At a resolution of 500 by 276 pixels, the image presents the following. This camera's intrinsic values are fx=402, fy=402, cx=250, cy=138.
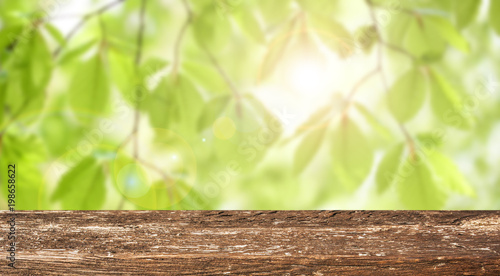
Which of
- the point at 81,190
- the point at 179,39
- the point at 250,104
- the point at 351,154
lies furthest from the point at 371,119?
the point at 81,190

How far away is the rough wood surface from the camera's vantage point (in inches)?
18.6

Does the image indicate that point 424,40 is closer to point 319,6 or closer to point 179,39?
point 319,6

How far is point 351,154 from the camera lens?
1.68 feet

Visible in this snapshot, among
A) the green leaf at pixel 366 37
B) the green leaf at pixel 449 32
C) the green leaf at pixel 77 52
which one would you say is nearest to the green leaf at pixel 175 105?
the green leaf at pixel 77 52

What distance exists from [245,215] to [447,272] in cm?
24

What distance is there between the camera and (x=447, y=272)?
1.53ft

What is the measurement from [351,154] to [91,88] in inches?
13.6

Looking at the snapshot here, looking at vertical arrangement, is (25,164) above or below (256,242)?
above

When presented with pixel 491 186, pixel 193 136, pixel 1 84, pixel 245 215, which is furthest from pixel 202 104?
pixel 491 186

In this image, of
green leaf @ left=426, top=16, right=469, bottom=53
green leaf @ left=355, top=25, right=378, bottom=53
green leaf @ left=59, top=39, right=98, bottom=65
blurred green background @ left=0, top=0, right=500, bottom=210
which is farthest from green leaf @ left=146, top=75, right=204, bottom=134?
green leaf @ left=426, top=16, right=469, bottom=53

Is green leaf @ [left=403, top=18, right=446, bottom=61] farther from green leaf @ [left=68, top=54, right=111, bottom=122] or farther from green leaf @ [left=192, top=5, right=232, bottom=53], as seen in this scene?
green leaf @ [left=68, top=54, right=111, bottom=122]

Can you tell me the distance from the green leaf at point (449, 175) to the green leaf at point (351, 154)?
8cm

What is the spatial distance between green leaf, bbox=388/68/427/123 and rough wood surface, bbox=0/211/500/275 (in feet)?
0.41

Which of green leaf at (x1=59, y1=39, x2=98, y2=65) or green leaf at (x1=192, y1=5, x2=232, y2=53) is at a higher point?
green leaf at (x1=192, y1=5, x2=232, y2=53)
